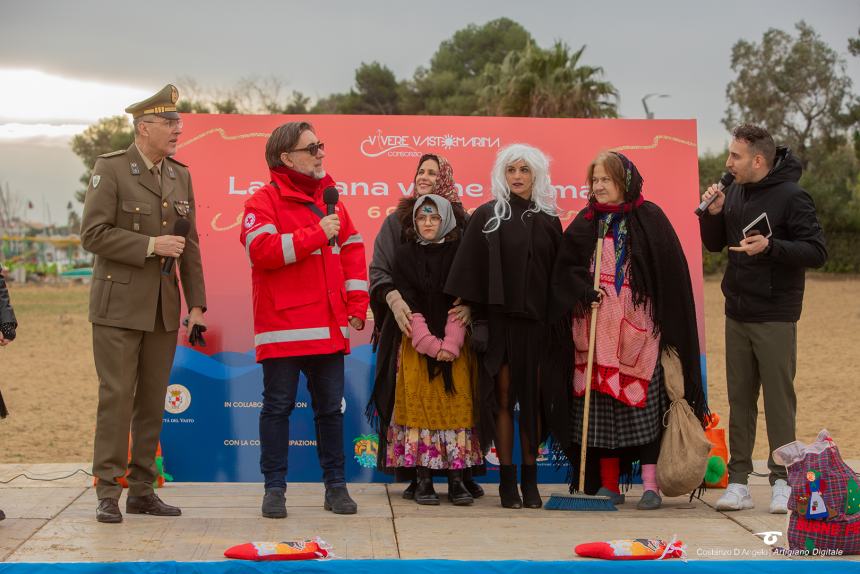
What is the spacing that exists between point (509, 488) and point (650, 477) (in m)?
0.74

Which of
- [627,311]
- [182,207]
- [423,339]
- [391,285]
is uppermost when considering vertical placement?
[182,207]

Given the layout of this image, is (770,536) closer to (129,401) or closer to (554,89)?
(129,401)

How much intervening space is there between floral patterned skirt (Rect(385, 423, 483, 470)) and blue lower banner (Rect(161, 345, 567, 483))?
674mm

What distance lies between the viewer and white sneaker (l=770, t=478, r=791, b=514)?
5.16m

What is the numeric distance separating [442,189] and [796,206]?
1814 millimetres

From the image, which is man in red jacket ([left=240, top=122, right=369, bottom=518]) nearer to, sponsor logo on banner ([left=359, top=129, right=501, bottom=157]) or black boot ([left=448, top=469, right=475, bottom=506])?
black boot ([left=448, top=469, right=475, bottom=506])

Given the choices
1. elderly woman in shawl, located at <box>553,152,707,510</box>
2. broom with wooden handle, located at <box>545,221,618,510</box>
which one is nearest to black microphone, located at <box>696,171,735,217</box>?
elderly woman in shawl, located at <box>553,152,707,510</box>

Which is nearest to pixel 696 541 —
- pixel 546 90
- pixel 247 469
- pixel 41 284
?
pixel 247 469

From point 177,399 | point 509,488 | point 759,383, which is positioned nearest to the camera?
point 509,488

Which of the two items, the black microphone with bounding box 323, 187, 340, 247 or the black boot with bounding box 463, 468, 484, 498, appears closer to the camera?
the black microphone with bounding box 323, 187, 340, 247

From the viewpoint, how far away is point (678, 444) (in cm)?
521

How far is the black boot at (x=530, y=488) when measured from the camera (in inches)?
207

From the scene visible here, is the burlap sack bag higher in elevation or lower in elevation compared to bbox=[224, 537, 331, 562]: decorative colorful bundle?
higher

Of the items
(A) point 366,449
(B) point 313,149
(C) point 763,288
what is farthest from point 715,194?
(A) point 366,449
